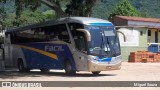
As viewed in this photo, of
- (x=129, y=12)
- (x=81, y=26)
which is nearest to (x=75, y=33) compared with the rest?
(x=81, y=26)

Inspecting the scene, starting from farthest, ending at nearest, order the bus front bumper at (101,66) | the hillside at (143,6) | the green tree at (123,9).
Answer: the hillside at (143,6), the green tree at (123,9), the bus front bumper at (101,66)

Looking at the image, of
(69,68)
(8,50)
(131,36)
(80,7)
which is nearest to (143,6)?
(131,36)

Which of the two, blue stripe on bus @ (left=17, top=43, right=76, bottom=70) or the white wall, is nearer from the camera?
blue stripe on bus @ (left=17, top=43, right=76, bottom=70)

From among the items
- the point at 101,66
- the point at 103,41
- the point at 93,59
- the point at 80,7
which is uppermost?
the point at 80,7

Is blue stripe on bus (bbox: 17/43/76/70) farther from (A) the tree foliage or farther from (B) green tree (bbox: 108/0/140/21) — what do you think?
(B) green tree (bbox: 108/0/140/21)

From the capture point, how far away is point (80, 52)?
24047mm

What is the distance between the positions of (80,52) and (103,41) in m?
1.36

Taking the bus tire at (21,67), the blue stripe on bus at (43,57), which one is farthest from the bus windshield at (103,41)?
the bus tire at (21,67)

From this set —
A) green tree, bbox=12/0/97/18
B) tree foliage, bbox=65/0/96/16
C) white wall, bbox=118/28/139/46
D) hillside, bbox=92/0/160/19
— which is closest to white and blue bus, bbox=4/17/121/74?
green tree, bbox=12/0/97/18

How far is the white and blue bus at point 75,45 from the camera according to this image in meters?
23.7

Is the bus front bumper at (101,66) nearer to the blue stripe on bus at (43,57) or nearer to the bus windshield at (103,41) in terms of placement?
the bus windshield at (103,41)

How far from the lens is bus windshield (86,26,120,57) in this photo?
2372 cm

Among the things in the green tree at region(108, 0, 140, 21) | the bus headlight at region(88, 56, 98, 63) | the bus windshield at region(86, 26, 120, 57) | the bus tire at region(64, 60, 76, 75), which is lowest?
the bus tire at region(64, 60, 76, 75)

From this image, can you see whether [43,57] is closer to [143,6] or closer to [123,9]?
[123,9]
